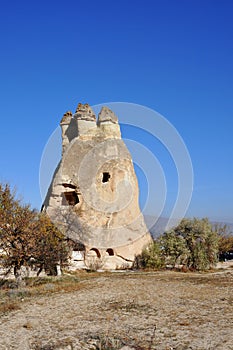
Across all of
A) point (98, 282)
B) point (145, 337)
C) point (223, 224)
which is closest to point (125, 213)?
point (98, 282)

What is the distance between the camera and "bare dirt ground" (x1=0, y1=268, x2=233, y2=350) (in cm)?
779

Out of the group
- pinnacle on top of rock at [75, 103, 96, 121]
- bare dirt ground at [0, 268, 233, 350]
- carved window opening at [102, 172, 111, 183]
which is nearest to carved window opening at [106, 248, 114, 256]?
carved window opening at [102, 172, 111, 183]

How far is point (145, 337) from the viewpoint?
8.12m

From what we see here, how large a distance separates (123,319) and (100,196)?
1856 centimetres

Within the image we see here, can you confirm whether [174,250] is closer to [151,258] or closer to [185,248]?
[185,248]

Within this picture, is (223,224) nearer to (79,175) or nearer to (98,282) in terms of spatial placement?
(79,175)

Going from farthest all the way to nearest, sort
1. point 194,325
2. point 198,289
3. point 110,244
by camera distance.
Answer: point 110,244
point 198,289
point 194,325

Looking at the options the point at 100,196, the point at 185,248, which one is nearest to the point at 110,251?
the point at 100,196

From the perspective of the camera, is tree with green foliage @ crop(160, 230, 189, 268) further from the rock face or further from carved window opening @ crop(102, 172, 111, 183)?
carved window opening @ crop(102, 172, 111, 183)

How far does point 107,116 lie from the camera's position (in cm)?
3162

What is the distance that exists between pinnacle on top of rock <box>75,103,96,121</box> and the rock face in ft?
0.31

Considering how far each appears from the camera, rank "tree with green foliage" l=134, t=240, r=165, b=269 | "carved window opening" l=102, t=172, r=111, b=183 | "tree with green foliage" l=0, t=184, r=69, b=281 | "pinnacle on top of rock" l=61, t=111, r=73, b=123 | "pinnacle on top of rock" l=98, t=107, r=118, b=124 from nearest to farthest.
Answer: "tree with green foliage" l=0, t=184, r=69, b=281
"tree with green foliage" l=134, t=240, r=165, b=269
"carved window opening" l=102, t=172, r=111, b=183
"pinnacle on top of rock" l=98, t=107, r=118, b=124
"pinnacle on top of rock" l=61, t=111, r=73, b=123

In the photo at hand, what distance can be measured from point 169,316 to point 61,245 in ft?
39.6

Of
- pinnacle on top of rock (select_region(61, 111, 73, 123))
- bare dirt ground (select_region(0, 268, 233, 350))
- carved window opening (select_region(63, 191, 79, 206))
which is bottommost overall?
bare dirt ground (select_region(0, 268, 233, 350))
